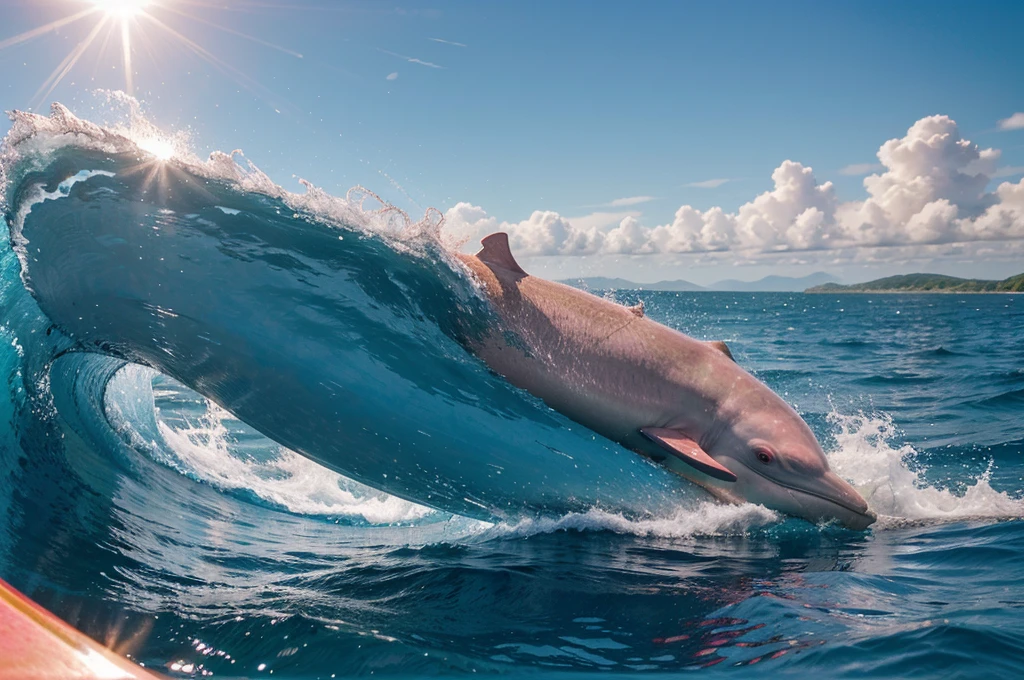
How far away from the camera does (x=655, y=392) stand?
21.3ft

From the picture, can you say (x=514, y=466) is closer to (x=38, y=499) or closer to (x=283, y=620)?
(x=283, y=620)

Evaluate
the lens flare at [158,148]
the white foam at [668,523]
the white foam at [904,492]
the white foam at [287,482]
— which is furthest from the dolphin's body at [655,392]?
the white foam at [287,482]

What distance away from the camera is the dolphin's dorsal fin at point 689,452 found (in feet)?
19.8

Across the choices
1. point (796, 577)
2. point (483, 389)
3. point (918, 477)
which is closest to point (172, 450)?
point (483, 389)

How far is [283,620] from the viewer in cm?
419

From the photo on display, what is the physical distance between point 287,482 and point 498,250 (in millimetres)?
4540

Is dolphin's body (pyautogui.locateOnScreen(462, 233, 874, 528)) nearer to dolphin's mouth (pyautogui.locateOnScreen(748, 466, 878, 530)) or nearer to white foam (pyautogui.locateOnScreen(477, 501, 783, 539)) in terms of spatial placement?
dolphin's mouth (pyautogui.locateOnScreen(748, 466, 878, 530))

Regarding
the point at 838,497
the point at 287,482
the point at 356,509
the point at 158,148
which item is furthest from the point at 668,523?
the point at 158,148

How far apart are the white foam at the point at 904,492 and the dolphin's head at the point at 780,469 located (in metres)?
0.81

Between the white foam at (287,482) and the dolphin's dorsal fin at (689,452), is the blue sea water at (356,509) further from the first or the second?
the dolphin's dorsal fin at (689,452)

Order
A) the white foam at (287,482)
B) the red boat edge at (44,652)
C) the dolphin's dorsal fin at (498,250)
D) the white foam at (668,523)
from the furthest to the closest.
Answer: the white foam at (287,482) < the white foam at (668,523) < the dolphin's dorsal fin at (498,250) < the red boat edge at (44,652)

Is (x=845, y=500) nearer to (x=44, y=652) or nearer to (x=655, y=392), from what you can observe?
(x=655, y=392)

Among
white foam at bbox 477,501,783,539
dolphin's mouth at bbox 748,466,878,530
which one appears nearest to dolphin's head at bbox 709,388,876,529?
dolphin's mouth at bbox 748,466,878,530

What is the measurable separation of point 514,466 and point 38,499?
4.12 meters
